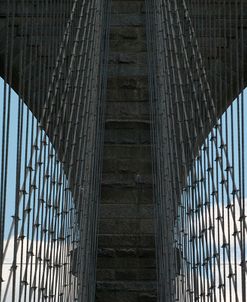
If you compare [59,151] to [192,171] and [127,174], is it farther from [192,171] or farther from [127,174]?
[127,174]

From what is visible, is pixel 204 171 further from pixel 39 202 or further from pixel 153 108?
pixel 153 108

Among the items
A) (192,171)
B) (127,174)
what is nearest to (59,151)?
(192,171)

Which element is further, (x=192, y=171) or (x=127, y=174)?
(x=127, y=174)

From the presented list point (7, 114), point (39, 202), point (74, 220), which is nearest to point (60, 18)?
point (74, 220)

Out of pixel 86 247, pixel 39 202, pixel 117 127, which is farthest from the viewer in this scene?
pixel 117 127

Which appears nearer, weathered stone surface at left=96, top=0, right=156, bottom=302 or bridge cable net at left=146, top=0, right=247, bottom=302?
bridge cable net at left=146, top=0, right=247, bottom=302

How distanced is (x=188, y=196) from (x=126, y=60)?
2797mm

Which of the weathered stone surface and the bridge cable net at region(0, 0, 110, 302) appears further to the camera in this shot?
the weathered stone surface

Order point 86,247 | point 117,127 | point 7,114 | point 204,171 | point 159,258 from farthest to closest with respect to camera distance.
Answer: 1. point 117,127
2. point 159,258
3. point 86,247
4. point 204,171
5. point 7,114

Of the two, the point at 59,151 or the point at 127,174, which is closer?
the point at 59,151

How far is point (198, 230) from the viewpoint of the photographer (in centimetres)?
553

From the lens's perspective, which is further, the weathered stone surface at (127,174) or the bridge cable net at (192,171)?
the weathered stone surface at (127,174)

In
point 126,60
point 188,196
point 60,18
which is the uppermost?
point 126,60

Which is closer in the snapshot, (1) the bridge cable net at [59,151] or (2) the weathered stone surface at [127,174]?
(1) the bridge cable net at [59,151]
